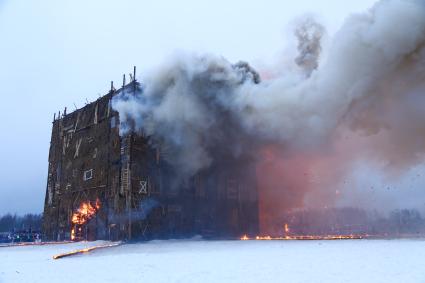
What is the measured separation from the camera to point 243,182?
46.8m

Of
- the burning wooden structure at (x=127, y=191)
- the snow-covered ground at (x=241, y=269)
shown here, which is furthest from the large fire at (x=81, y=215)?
the snow-covered ground at (x=241, y=269)

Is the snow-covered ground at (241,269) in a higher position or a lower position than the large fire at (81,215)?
lower

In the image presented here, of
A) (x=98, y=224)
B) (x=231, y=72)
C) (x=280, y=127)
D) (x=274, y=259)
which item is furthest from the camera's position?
(x=98, y=224)

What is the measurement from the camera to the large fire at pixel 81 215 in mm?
43103

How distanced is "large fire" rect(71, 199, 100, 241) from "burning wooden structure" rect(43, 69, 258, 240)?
1.3 inches

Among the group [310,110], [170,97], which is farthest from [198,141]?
[310,110]

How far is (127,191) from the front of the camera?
38.4 m

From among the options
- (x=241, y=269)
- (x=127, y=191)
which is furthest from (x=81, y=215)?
(x=241, y=269)

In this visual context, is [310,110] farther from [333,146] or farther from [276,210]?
[276,210]

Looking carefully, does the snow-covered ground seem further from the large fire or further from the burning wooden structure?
the large fire

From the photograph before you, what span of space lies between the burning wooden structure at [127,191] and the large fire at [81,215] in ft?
0.11

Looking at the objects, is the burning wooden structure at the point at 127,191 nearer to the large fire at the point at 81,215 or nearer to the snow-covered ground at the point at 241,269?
the large fire at the point at 81,215

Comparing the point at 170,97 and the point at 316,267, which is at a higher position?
the point at 170,97

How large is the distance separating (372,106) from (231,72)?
13.8 meters
